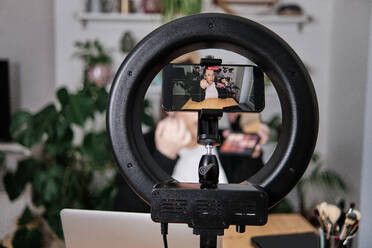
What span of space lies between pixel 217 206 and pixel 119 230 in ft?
1.17

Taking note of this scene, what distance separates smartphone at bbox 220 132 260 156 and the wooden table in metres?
1.05

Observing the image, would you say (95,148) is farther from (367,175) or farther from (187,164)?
(367,175)

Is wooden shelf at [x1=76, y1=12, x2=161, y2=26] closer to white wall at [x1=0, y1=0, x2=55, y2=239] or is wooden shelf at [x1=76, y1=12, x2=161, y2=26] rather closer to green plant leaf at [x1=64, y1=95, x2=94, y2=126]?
white wall at [x1=0, y1=0, x2=55, y2=239]

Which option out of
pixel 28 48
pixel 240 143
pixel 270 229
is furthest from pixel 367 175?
pixel 28 48

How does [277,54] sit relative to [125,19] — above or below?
below

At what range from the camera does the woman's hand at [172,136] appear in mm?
1607

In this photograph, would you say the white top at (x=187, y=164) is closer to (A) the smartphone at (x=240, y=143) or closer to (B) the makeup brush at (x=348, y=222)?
(A) the smartphone at (x=240, y=143)

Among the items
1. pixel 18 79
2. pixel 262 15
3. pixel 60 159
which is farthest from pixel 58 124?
pixel 18 79

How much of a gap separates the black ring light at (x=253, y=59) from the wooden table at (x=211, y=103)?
54mm

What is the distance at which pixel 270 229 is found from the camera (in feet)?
4.16

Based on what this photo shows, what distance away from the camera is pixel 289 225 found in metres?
1.33

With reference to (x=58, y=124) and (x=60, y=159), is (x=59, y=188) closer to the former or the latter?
(x=60, y=159)

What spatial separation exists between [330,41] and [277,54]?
2.60 meters

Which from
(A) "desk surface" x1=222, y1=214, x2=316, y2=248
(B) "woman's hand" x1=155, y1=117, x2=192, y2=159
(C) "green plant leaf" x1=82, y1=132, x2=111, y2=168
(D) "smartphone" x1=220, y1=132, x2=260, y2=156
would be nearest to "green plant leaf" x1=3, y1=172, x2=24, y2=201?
(C) "green plant leaf" x1=82, y1=132, x2=111, y2=168
